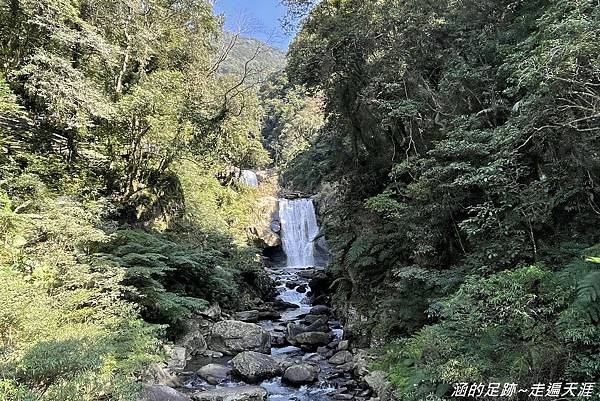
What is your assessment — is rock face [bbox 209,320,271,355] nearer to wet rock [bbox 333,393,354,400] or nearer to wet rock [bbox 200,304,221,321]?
wet rock [bbox 200,304,221,321]

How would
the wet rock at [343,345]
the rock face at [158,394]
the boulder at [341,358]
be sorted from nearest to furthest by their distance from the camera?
the rock face at [158,394], the boulder at [341,358], the wet rock at [343,345]

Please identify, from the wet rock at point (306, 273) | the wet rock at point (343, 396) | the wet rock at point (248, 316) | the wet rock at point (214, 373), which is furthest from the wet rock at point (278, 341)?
the wet rock at point (306, 273)

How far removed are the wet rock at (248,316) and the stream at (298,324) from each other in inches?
10.2

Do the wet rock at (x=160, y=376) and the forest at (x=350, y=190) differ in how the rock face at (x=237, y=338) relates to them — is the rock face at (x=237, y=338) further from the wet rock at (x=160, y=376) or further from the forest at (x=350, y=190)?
the wet rock at (x=160, y=376)

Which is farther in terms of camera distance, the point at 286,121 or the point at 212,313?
the point at 286,121

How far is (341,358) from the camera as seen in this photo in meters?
9.98

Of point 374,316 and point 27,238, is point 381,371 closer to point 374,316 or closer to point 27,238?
point 374,316

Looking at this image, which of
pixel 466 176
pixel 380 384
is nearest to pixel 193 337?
pixel 380 384

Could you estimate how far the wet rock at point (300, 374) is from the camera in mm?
8867

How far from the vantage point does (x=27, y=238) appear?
24.5 ft

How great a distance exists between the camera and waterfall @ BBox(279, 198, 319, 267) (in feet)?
87.7

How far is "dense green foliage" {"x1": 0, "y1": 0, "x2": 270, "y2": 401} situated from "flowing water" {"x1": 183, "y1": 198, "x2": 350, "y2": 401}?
220 centimetres

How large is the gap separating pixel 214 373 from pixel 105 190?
721 cm

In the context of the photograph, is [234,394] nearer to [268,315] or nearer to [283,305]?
[268,315]
